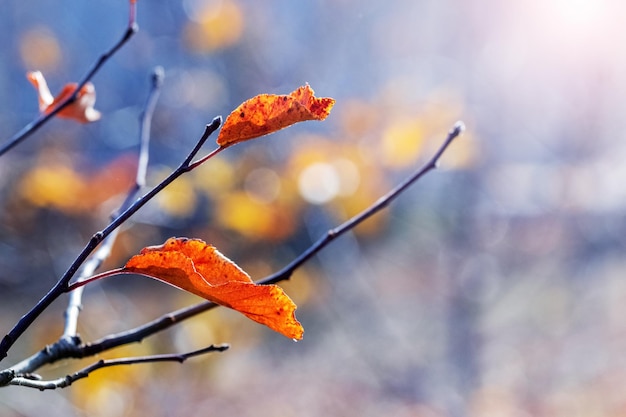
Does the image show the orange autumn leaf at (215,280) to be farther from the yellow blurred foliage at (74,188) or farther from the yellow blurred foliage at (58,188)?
the yellow blurred foliage at (58,188)

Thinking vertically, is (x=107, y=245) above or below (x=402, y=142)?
below

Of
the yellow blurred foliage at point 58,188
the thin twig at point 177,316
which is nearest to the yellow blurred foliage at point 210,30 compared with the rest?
the yellow blurred foliage at point 58,188

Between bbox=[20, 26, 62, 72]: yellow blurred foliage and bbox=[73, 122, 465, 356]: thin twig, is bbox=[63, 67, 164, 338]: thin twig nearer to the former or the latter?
bbox=[73, 122, 465, 356]: thin twig

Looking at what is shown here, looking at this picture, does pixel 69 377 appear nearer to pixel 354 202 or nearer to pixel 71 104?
pixel 71 104

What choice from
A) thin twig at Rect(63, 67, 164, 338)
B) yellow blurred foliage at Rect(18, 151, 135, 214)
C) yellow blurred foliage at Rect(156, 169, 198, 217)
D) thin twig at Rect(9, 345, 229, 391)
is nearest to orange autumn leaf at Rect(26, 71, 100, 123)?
thin twig at Rect(63, 67, 164, 338)

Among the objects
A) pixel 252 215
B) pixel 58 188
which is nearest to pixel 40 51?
pixel 58 188

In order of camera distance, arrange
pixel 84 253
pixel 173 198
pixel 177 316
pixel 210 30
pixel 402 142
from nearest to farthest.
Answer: pixel 84 253, pixel 177 316, pixel 173 198, pixel 402 142, pixel 210 30

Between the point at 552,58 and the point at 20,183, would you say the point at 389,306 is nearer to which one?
the point at 552,58
